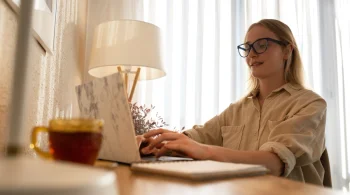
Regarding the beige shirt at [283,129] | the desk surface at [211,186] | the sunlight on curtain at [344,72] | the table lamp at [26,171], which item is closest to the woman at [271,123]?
the beige shirt at [283,129]

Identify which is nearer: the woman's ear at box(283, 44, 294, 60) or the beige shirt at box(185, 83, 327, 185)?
the beige shirt at box(185, 83, 327, 185)

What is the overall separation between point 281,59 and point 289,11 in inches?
54.2

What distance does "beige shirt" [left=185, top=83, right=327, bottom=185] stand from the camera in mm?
1023

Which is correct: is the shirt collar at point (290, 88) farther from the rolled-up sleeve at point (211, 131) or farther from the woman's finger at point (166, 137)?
the woman's finger at point (166, 137)

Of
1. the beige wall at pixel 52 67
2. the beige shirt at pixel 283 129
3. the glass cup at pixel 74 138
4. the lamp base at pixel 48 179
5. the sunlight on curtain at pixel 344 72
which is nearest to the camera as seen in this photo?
the lamp base at pixel 48 179

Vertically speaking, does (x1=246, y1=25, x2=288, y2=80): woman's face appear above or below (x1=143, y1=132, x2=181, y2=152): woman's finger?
above

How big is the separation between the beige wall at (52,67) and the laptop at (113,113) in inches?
5.4

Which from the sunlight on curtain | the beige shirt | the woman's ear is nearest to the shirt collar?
the beige shirt

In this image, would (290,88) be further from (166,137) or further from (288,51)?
(166,137)

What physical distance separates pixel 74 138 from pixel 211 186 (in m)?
0.19

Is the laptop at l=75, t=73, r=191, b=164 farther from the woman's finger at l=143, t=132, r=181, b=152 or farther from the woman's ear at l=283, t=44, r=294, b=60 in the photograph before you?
the woman's ear at l=283, t=44, r=294, b=60

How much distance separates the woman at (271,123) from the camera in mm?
948

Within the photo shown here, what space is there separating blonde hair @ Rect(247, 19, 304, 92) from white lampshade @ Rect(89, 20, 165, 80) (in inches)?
19.6

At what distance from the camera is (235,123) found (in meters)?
1.50
